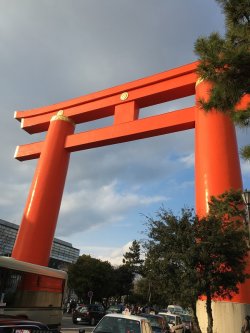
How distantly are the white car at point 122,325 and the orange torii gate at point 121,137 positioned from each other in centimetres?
736

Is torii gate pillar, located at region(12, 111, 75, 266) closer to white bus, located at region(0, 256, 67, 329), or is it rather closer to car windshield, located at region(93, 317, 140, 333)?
white bus, located at region(0, 256, 67, 329)

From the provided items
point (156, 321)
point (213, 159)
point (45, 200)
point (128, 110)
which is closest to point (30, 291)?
point (156, 321)

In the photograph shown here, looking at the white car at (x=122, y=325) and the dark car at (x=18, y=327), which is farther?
the white car at (x=122, y=325)

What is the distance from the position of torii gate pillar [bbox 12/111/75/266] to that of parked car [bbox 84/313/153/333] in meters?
10.6

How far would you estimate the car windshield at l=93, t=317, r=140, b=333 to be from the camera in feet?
24.5

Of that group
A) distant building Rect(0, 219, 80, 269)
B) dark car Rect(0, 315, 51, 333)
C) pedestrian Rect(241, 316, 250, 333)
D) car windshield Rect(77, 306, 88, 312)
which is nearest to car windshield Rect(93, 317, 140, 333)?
dark car Rect(0, 315, 51, 333)

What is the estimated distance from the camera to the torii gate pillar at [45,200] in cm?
1789

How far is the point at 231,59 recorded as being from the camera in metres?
7.48

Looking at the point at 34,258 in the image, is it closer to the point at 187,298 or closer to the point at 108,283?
the point at 187,298

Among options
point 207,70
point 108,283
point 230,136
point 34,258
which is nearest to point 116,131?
point 230,136

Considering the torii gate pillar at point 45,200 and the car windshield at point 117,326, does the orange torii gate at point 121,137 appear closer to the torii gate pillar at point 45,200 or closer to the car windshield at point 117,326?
the torii gate pillar at point 45,200

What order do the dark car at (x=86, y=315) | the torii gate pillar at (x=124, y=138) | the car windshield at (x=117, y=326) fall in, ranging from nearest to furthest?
the car windshield at (x=117, y=326), the torii gate pillar at (x=124, y=138), the dark car at (x=86, y=315)

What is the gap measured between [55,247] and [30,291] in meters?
84.0

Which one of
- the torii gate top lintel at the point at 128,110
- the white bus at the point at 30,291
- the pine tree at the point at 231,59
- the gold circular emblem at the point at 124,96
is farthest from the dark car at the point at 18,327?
the gold circular emblem at the point at 124,96
